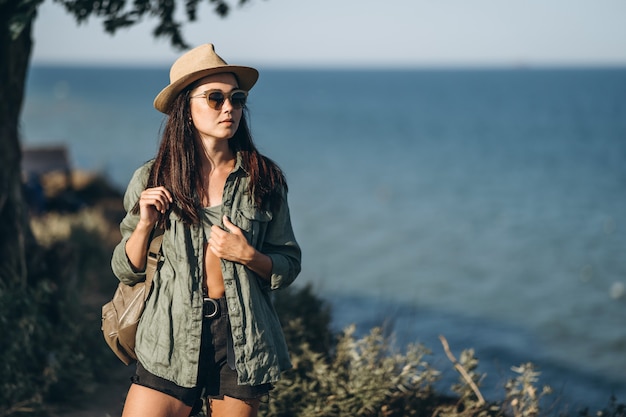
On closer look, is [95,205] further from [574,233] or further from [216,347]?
[574,233]

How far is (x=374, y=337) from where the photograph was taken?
5199 millimetres

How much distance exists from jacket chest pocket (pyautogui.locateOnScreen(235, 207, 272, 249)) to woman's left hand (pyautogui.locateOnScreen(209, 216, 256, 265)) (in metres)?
0.11

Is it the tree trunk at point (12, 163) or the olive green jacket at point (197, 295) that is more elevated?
the tree trunk at point (12, 163)

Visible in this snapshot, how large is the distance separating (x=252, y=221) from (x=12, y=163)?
12.8 feet

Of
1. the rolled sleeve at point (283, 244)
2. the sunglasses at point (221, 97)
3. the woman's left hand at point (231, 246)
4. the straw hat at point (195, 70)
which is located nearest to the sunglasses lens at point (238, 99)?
the sunglasses at point (221, 97)

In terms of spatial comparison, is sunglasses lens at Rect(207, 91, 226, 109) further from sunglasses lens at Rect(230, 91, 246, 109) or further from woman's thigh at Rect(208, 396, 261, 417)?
woman's thigh at Rect(208, 396, 261, 417)

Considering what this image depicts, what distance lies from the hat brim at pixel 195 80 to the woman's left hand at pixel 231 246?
0.62 meters

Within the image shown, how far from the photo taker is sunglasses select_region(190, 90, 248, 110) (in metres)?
3.21

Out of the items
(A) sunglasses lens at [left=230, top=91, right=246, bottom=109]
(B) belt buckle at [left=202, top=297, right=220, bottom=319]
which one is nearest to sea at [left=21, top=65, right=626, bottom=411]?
(A) sunglasses lens at [left=230, top=91, right=246, bottom=109]

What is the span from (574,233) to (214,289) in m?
24.0

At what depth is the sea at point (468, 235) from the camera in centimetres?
1324

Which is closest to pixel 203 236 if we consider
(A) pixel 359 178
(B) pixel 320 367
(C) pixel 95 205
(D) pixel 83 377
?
(B) pixel 320 367

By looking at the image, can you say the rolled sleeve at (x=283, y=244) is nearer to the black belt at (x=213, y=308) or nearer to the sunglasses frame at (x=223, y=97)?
the black belt at (x=213, y=308)

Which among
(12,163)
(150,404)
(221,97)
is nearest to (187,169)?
(221,97)
